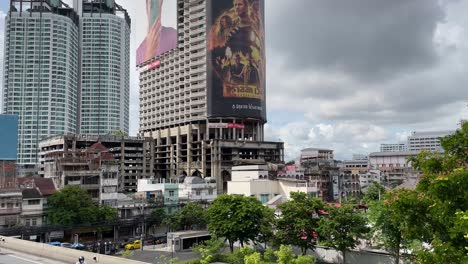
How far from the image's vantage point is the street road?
34091 mm

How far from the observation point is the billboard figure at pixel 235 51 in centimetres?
12594

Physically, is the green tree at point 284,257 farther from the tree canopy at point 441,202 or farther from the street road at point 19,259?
the street road at point 19,259

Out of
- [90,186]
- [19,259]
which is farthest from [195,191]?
[19,259]

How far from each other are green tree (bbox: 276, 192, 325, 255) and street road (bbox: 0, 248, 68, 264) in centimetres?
2397

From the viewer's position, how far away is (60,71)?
161750 millimetres

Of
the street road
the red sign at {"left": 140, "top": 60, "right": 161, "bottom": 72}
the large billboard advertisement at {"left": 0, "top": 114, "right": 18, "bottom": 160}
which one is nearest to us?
the street road

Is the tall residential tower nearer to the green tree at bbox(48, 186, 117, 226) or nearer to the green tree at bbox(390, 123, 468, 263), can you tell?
the green tree at bbox(48, 186, 117, 226)

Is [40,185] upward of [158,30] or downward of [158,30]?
downward

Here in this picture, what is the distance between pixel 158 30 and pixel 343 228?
123m

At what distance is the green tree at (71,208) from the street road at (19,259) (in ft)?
85.8

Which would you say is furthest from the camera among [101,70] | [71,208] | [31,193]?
[101,70]

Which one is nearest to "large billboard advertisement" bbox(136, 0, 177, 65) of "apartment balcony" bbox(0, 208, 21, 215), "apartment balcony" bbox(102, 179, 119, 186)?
"apartment balcony" bbox(102, 179, 119, 186)

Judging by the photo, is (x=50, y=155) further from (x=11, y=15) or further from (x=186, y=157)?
(x=11, y=15)

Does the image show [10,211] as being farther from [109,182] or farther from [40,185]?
[109,182]
